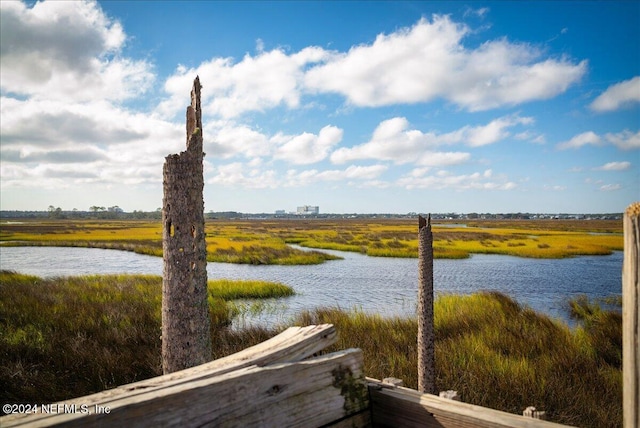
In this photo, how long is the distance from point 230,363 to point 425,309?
4.58 meters

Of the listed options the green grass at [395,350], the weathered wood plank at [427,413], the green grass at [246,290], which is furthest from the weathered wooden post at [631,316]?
the green grass at [246,290]

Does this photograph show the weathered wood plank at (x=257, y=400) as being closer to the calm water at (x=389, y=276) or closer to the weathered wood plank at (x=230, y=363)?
the weathered wood plank at (x=230, y=363)

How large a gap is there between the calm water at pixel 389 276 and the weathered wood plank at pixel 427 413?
1238 centimetres

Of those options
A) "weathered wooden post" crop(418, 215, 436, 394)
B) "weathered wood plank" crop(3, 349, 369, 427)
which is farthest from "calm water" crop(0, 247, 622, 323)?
"weathered wood plank" crop(3, 349, 369, 427)

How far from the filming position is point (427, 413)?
1941 millimetres

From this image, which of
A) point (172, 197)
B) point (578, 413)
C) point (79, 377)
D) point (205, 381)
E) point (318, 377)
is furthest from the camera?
point (79, 377)

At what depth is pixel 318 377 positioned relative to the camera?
184cm

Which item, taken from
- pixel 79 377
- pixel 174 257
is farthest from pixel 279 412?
pixel 79 377

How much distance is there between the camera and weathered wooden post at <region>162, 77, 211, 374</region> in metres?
4.97

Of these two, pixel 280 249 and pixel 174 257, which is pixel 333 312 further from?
pixel 280 249

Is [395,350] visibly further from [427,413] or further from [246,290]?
[246,290]

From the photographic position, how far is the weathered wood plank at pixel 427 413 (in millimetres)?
1775

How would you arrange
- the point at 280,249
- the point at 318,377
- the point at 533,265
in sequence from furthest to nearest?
the point at 280,249
the point at 533,265
the point at 318,377

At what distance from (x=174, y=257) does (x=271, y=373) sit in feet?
11.9
